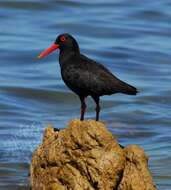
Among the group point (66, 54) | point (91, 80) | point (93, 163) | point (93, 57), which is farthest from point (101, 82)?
point (93, 57)

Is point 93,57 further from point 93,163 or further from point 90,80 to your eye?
point 93,163

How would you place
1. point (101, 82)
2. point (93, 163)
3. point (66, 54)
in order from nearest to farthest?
point (93, 163) → point (101, 82) → point (66, 54)

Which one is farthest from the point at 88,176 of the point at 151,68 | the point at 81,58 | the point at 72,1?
the point at 72,1

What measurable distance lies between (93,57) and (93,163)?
1339cm

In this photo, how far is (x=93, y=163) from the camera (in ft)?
29.6

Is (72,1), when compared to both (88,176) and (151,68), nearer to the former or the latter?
(151,68)

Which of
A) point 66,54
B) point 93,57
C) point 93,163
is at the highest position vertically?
point 66,54

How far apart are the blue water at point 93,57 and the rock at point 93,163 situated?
3598mm

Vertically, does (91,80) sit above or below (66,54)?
below

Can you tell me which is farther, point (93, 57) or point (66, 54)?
point (93, 57)

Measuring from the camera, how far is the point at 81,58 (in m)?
11.3

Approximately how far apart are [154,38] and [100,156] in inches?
636

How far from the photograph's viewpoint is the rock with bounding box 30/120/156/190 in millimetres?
8992

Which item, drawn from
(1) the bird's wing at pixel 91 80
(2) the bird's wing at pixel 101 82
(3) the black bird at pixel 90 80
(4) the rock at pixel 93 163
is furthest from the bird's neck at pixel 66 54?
(4) the rock at pixel 93 163
